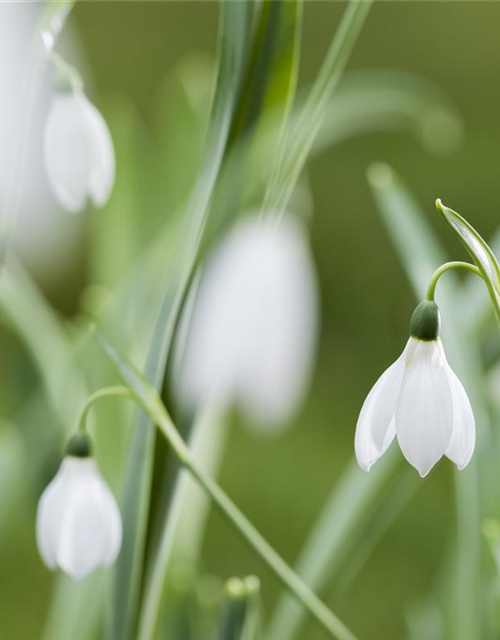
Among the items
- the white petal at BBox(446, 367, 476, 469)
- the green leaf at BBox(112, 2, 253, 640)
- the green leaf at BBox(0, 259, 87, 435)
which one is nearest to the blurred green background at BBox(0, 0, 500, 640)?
the green leaf at BBox(0, 259, 87, 435)

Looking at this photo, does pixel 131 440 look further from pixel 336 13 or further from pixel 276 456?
pixel 336 13

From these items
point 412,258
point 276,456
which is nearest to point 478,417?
point 412,258

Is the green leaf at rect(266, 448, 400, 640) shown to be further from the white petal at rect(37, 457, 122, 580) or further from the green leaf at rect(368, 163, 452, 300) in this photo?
the white petal at rect(37, 457, 122, 580)

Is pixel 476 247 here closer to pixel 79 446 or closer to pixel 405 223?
pixel 79 446

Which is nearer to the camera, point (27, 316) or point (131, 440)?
point (131, 440)

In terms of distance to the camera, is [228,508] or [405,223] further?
[405,223]

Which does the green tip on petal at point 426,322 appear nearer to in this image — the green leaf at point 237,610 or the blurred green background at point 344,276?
the green leaf at point 237,610

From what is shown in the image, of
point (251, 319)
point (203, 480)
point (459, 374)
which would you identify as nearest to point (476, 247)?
point (203, 480)
